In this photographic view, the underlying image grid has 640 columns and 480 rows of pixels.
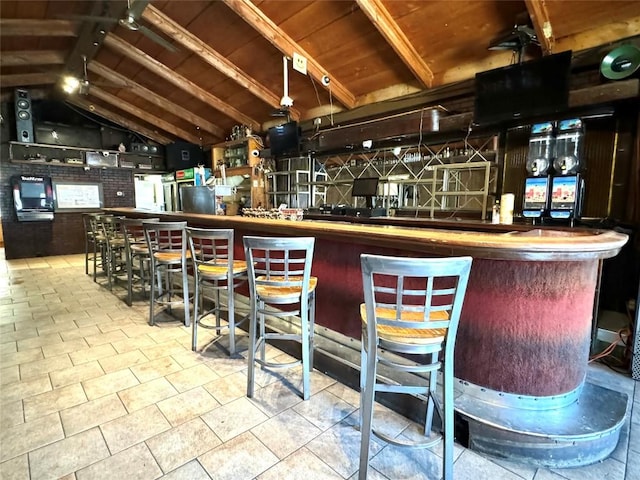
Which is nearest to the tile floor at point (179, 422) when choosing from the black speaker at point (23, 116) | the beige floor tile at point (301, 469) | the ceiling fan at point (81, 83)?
the beige floor tile at point (301, 469)

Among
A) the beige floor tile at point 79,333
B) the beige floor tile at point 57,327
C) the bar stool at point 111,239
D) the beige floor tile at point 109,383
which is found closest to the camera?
the beige floor tile at point 109,383

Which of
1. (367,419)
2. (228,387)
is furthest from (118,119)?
(367,419)

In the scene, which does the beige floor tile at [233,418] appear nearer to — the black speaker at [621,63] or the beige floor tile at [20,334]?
the beige floor tile at [20,334]

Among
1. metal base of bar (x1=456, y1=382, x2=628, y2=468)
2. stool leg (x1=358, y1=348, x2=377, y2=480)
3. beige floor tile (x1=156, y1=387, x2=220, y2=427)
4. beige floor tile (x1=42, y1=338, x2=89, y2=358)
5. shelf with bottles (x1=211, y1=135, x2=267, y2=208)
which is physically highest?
shelf with bottles (x1=211, y1=135, x2=267, y2=208)

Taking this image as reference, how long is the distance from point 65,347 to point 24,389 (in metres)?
0.70

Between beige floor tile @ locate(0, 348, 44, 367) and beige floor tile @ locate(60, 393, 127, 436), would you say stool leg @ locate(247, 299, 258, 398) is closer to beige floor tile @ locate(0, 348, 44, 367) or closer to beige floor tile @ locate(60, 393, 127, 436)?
beige floor tile @ locate(60, 393, 127, 436)

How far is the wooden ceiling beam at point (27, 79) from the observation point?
20.7 feet

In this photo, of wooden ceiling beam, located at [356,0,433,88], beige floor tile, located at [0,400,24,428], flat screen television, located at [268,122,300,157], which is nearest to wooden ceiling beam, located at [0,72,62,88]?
flat screen television, located at [268,122,300,157]

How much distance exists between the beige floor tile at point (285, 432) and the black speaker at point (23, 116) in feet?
29.1

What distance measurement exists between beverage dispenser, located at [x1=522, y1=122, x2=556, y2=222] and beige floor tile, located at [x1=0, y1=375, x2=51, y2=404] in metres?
4.60

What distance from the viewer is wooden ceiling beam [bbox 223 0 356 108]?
3.94 m

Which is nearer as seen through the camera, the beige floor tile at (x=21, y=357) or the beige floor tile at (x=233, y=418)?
the beige floor tile at (x=233, y=418)

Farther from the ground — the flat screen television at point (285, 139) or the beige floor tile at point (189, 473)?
the flat screen television at point (285, 139)

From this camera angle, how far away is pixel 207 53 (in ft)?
16.7
